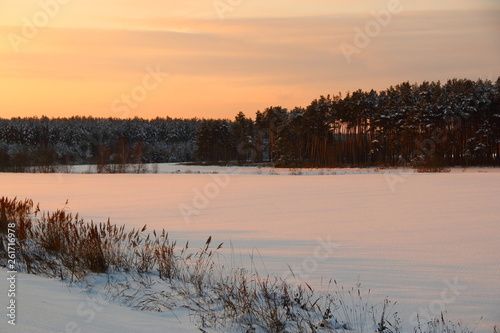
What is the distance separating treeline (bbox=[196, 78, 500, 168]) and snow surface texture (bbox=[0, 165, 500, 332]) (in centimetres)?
4227

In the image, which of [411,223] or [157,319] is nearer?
[157,319]

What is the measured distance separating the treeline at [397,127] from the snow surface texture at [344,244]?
42274 millimetres

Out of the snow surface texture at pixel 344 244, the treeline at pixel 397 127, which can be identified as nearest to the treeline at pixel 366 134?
the treeline at pixel 397 127

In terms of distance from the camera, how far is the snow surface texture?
5.56 m

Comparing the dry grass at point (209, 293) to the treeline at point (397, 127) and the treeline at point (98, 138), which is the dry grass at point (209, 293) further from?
the treeline at point (98, 138)

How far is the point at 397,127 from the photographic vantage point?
218ft

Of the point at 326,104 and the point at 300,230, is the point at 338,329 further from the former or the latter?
the point at 326,104

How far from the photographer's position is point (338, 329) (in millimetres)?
5246

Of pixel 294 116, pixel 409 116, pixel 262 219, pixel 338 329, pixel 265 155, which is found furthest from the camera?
pixel 265 155

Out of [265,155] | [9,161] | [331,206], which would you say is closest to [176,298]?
[331,206]

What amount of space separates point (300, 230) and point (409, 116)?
5365 centimetres

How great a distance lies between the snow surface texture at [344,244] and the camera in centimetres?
556

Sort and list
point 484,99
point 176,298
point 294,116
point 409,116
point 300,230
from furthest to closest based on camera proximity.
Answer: point 294,116
point 409,116
point 484,99
point 300,230
point 176,298

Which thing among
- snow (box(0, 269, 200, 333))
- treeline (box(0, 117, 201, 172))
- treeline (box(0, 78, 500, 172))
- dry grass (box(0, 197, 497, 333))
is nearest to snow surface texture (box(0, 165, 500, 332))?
snow (box(0, 269, 200, 333))
